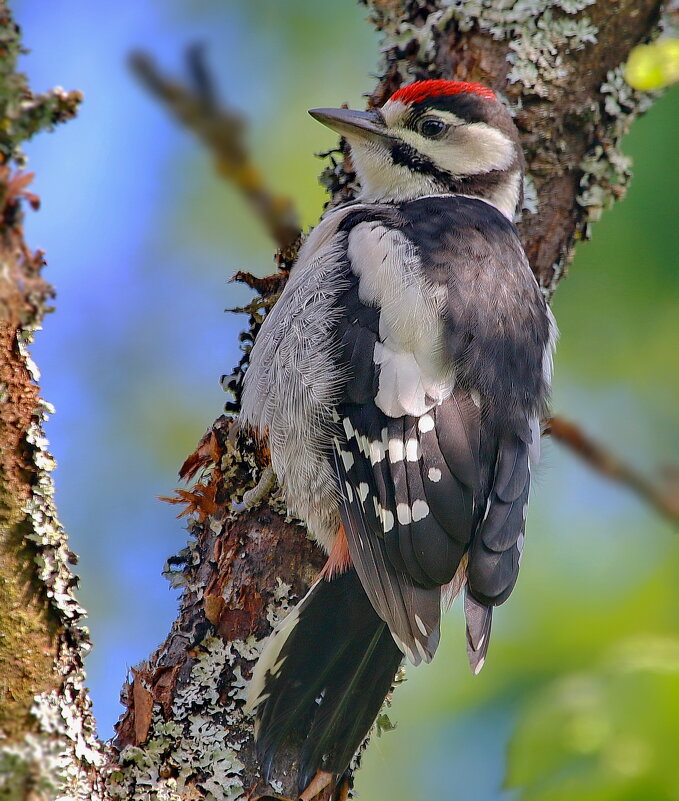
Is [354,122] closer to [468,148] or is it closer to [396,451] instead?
[468,148]

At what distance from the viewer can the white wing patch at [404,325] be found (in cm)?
245

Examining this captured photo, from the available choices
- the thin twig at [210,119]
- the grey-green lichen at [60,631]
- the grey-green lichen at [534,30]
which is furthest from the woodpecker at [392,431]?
the grey-green lichen at [60,631]

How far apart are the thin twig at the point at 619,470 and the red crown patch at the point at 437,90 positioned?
107cm

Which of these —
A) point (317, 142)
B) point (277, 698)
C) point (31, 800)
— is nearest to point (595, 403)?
point (317, 142)

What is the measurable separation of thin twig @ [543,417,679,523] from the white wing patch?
0.70m

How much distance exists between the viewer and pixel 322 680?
243 centimetres

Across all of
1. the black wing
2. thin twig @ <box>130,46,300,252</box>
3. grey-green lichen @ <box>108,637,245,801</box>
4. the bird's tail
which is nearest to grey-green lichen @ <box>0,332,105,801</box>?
grey-green lichen @ <box>108,637,245,801</box>

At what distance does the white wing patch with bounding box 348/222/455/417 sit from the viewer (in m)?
2.45

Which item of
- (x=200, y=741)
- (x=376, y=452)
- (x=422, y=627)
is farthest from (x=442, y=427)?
(x=200, y=741)

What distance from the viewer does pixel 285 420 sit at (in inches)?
105

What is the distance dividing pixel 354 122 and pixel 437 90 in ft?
0.99

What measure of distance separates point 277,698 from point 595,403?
6.67 feet

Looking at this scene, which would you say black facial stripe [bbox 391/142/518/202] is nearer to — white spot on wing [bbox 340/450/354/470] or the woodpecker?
the woodpecker

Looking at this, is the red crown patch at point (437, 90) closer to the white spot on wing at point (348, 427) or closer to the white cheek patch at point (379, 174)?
the white cheek patch at point (379, 174)
